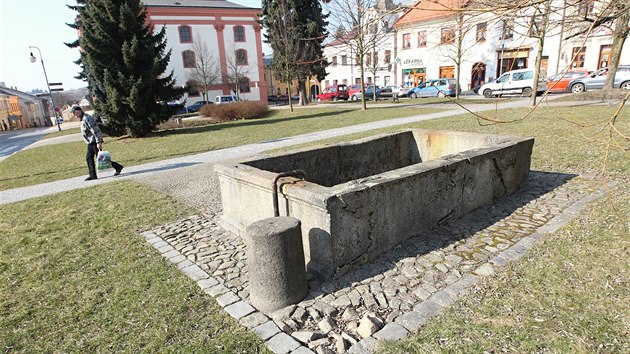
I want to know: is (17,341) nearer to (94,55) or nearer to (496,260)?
(496,260)

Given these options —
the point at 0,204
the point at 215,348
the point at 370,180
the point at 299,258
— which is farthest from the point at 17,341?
the point at 0,204

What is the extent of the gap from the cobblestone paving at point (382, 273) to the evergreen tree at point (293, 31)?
25.6 metres

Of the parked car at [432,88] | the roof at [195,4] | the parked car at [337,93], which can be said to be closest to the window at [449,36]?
the parked car at [432,88]

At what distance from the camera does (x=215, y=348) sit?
2.95 meters

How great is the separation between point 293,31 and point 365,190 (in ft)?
93.1

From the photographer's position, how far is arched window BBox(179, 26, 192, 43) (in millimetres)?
43906

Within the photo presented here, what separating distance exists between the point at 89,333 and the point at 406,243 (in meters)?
3.34

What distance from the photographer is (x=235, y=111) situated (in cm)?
2738

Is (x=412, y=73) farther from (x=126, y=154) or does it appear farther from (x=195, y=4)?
(x=126, y=154)

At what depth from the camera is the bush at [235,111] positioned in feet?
89.0

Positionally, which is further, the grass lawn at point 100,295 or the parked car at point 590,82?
the parked car at point 590,82

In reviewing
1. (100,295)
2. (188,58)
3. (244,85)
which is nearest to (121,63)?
(100,295)

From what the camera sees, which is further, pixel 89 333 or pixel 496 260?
pixel 496 260

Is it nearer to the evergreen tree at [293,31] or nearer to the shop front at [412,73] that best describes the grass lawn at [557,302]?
the evergreen tree at [293,31]
